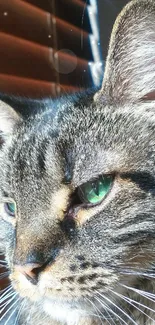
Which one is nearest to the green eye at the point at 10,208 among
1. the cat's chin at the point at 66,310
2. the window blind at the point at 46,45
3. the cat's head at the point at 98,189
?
the cat's head at the point at 98,189

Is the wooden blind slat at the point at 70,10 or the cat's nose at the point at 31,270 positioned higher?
the wooden blind slat at the point at 70,10

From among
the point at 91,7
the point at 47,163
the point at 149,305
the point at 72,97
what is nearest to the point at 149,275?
the point at 149,305

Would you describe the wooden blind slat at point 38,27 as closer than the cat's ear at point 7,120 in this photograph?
No

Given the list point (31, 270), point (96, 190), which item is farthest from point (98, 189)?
point (31, 270)

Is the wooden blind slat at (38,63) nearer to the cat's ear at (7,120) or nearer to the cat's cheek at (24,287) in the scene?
the cat's ear at (7,120)

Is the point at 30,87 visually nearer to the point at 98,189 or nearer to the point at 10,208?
the point at 10,208
